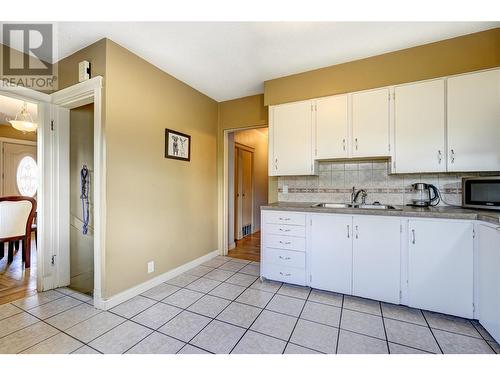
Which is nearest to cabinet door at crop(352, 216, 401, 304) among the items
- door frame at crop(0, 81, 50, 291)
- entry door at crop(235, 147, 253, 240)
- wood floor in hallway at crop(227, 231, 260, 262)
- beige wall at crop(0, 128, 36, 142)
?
wood floor in hallway at crop(227, 231, 260, 262)

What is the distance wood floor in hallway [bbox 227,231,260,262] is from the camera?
141 inches

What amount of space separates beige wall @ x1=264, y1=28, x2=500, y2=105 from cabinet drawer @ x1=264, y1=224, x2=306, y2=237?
1571 mm

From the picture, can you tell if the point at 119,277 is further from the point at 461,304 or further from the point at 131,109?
the point at 461,304

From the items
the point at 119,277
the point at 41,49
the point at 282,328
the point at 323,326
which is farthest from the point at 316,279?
the point at 41,49

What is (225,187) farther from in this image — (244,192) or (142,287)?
(142,287)

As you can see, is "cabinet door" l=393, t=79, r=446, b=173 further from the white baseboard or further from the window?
the window

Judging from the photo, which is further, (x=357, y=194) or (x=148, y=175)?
(x=357, y=194)

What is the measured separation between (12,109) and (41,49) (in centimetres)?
295

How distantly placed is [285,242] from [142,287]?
5.36ft

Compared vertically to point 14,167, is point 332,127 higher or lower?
higher

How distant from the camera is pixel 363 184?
2662mm

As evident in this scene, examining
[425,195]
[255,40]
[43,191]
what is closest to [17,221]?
[43,191]

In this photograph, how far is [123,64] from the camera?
6.99 ft

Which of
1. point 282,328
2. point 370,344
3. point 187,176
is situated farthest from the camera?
point 187,176
